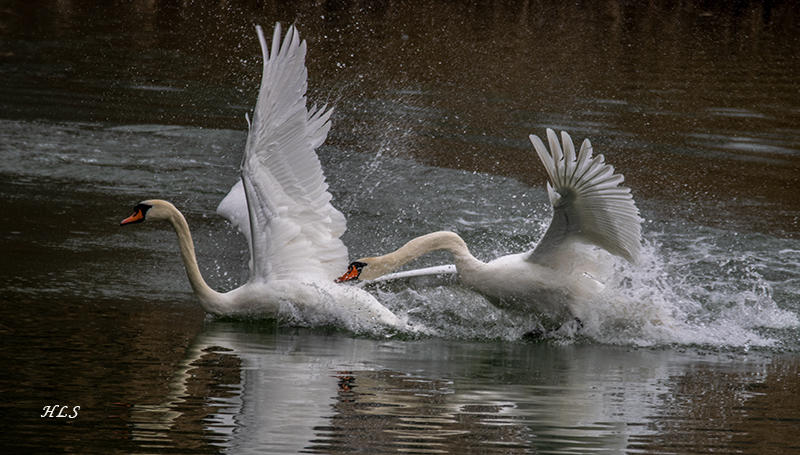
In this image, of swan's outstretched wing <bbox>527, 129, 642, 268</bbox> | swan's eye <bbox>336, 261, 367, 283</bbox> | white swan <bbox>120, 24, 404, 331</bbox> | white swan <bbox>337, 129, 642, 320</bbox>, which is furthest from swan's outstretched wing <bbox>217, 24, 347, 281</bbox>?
swan's outstretched wing <bbox>527, 129, 642, 268</bbox>

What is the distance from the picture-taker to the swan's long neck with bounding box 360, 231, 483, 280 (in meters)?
8.56

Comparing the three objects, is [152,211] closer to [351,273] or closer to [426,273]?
[351,273]

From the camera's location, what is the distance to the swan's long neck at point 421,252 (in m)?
8.56

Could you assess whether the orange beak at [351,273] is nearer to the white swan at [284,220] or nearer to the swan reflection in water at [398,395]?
the white swan at [284,220]

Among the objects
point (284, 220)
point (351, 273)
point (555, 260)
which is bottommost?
point (351, 273)

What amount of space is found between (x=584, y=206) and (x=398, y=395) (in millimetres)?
2181

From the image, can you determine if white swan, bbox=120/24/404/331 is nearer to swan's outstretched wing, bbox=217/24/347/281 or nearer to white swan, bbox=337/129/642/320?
swan's outstretched wing, bbox=217/24/347/281

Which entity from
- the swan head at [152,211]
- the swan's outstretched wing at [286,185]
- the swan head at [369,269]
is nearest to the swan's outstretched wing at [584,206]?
the swan head at [369,269]

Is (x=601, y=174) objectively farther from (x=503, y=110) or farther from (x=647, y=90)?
(x=647, y=90)

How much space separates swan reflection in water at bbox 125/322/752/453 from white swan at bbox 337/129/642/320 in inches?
15.0

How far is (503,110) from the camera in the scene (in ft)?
58.2

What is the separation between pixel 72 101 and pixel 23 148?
2.81 meters

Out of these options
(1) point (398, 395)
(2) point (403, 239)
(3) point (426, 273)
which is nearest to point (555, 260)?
(3) point (426, 273)

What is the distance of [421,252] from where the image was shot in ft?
28.5
